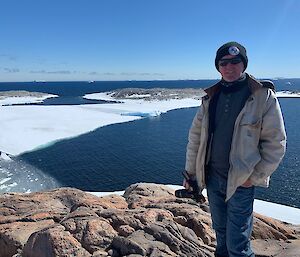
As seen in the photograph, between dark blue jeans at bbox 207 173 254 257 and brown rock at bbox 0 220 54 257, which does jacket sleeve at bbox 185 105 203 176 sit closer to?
dark blue jeans at bbox 207 173 254 257

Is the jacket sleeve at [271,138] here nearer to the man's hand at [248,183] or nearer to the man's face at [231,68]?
the man's hand at [248,183]

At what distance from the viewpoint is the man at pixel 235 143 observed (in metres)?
2.89

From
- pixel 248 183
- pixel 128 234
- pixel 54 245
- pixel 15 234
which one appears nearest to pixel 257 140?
pixel 248 183

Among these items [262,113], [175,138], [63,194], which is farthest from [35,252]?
[175,138]

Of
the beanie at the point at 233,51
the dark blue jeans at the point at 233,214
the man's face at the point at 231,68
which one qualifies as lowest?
the dark blue jeans at the point at 233,214

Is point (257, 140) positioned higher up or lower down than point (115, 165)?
higher up

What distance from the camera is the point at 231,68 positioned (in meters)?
3.02

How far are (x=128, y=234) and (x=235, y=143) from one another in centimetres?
272

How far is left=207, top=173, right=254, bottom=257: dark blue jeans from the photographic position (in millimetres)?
3113

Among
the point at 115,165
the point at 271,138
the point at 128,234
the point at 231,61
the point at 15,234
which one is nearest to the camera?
the point at 271,138

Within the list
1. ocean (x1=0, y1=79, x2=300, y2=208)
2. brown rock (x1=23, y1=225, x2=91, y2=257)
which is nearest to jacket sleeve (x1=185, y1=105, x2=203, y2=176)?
brown rock (x1=23, y1=225, x2=91, y2=257)

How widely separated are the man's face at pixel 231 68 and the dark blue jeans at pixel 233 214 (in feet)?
3.23

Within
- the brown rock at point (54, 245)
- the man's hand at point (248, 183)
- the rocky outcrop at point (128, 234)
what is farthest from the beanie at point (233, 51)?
the brown rock at point (54, 245)

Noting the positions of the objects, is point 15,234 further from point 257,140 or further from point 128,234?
point 257,140
